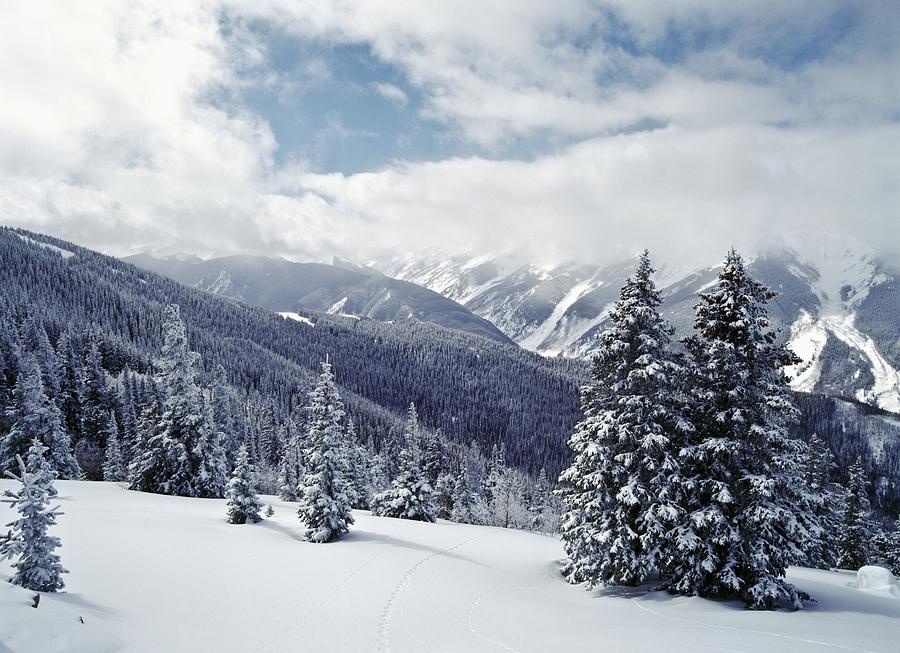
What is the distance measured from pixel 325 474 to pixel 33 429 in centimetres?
3798

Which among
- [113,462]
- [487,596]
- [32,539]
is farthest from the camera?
A: [113,462]

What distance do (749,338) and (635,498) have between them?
7.18 meters

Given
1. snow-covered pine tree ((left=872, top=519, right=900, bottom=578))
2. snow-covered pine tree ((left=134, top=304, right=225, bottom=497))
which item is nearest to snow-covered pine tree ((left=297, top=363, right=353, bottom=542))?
snow-covered pine tree ((left=134, top=304, right=225, bottom=497))

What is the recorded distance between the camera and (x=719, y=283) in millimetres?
19578

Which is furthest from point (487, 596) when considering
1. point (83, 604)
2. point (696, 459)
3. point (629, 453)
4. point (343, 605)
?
point (83, 604)

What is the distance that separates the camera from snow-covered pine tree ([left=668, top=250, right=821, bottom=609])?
16.8m

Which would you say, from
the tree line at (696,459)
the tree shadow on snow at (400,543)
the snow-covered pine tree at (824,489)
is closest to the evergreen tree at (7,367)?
the tree shadow on snow at (400,543)

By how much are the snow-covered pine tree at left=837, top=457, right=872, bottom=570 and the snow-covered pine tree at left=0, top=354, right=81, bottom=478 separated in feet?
237

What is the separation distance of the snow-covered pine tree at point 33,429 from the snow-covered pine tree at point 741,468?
5392 cm

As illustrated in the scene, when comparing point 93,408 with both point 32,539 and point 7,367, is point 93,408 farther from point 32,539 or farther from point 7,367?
point 32,539

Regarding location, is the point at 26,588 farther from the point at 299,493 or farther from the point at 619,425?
the point at 619,425

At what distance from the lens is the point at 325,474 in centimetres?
2691

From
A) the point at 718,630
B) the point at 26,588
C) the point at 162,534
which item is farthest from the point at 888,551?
the point at 26,588

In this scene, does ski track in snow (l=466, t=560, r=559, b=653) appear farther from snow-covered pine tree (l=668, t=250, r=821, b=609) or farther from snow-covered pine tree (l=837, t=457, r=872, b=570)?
snow-covered pine tree (l=837, t=457, r=872, b=570)
